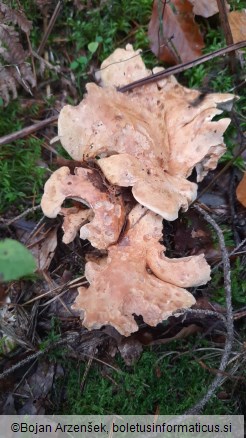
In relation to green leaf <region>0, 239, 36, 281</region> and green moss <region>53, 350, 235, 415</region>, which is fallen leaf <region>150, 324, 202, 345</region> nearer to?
green moss <region>53, 350, 235, 415</region>

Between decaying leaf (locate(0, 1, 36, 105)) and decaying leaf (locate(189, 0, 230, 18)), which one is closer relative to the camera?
decaying leaf (locate(0, 1, 36, 105))

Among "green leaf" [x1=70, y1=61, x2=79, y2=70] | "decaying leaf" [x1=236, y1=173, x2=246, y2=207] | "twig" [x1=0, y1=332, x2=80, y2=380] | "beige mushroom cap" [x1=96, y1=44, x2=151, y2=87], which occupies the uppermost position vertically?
"green leaf" [x1=70, y1=61, x2=79, y2=70]

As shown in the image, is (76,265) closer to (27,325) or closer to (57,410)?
(27,325)

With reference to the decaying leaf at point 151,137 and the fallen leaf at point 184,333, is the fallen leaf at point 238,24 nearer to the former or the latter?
the decaying leaf at point 151,137

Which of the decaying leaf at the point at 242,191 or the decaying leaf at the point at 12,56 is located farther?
the decaying leaf at the point at 12,56

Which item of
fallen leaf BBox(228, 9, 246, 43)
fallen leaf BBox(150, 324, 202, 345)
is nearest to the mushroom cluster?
fallen leaf BBox(150, 324, 202, 345)

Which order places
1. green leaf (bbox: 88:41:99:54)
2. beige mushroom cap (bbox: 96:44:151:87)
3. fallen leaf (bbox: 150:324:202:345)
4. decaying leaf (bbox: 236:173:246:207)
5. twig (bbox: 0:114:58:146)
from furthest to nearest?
green leaf (bbox: 88:41:99:54), twig (bbox: 0:114:58:146), beige mushroom cap (bbox: 96:44:151:87), decaying leaf (bbox: 236:173:246:207), fallen leaf (bbox: 150:324:202:345)

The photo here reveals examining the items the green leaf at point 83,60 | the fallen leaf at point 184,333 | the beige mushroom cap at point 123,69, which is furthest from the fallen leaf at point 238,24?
the fallen leaf at point 184,333
